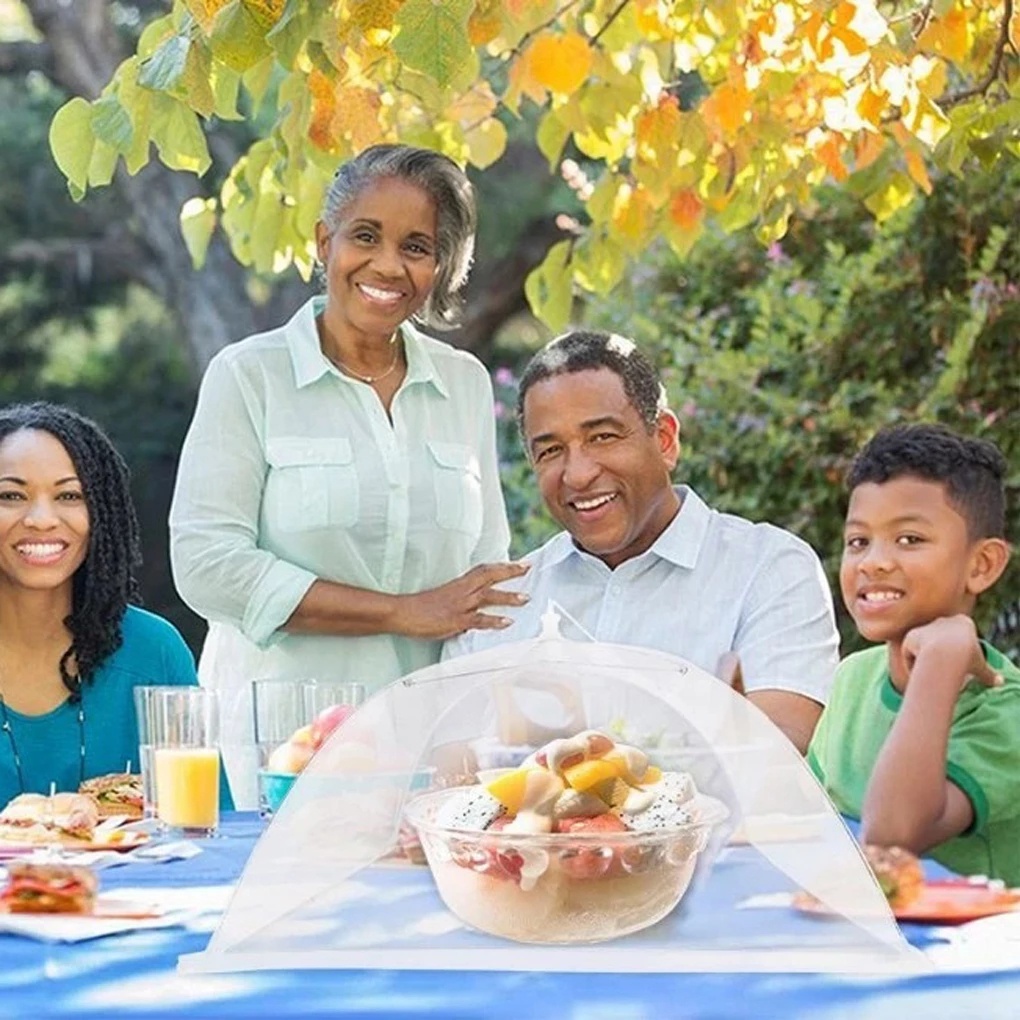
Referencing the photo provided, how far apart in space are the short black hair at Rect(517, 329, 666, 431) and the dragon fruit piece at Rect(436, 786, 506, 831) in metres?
1.23

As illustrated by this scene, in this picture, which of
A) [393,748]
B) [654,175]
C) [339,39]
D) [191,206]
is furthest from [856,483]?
[191,206]

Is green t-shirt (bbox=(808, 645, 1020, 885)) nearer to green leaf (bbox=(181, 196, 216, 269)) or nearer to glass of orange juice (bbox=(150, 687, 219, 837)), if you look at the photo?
glass of orange juice (bbox=(150, 687, 219, 837))

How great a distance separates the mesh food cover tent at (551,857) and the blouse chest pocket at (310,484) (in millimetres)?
1498

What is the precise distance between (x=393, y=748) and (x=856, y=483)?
111cm

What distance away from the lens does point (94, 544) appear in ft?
10.6

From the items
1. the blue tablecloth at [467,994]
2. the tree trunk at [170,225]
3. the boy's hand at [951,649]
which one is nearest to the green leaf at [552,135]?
the boy's hand at [951,649]

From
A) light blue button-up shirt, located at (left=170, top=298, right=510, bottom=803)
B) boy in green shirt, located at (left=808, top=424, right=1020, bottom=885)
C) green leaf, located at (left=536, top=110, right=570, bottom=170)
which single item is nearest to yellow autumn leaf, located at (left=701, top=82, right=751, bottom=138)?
green leaf, located at (left=536, top=110, right=570, bottom=170)

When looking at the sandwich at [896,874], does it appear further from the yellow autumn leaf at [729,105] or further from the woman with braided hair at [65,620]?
the yellow autumn leaf at [729,105]

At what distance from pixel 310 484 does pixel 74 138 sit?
680 millimetres

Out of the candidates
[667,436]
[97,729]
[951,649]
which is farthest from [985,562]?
[97,729]

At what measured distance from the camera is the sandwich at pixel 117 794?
2793 millimetres

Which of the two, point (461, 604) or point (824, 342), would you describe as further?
point (824, 342)

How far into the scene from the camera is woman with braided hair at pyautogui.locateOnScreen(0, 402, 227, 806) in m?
3.05

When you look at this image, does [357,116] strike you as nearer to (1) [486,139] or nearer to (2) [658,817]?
(1) [486,139]
